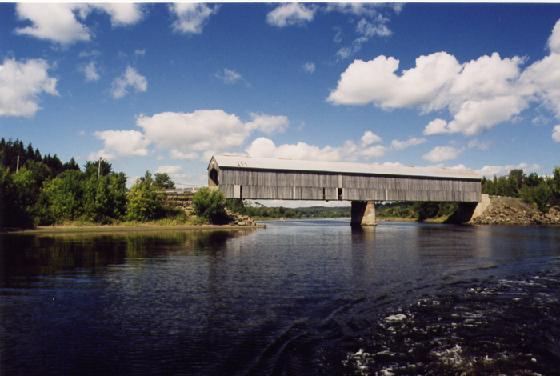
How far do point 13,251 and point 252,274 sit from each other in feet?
65.8

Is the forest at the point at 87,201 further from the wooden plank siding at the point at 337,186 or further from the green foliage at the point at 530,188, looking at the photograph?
the green foliage at the point at 530,188

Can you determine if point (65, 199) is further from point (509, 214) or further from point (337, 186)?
point (509, 214)

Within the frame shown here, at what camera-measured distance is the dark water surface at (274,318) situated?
914 centimetres

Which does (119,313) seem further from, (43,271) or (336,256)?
(336,256)

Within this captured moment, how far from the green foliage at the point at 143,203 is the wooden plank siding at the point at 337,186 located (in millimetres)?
10994

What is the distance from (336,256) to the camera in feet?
97.1

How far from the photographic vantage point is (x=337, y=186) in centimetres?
7888

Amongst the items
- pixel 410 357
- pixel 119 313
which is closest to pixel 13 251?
pixel 119 313

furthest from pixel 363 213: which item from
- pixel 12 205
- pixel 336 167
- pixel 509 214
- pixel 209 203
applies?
pixel 12 205

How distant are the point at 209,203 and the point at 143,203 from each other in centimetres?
1055

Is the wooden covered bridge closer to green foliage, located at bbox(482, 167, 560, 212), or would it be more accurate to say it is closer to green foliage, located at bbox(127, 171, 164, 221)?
green foliage, located at bbox(127, 171, 164, 221)

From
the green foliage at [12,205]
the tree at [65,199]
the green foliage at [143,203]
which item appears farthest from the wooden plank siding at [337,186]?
the green foliage at [12,205]

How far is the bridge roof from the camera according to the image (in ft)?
235

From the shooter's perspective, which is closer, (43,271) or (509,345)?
(509,345)
